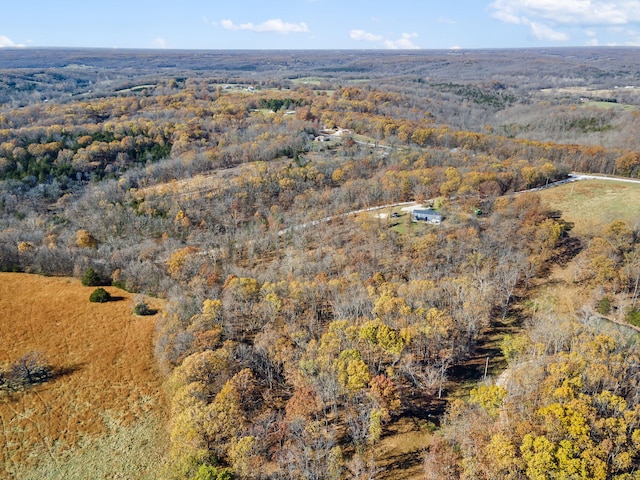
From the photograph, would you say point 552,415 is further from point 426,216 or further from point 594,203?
point 594,203

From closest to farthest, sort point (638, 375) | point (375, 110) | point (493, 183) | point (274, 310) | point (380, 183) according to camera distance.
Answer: point (638, 375), point (274, 310), point (493, 183), point (380, 183), point (375, 110)

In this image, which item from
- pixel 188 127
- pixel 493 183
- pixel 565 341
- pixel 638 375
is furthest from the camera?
pixel 188 127

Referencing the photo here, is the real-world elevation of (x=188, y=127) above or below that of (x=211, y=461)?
above

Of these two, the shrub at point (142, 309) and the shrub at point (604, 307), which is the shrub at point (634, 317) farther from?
the shrub at point (142, 309)

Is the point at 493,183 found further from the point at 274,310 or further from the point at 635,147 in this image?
the point at 635,147

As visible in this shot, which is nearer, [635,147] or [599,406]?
[599,406]

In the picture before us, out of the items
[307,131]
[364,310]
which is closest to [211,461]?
[364,310]

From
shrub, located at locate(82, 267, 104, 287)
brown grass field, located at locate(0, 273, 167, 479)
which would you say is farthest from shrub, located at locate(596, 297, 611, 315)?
shrub, located at locate(82, 267, 104, 287)

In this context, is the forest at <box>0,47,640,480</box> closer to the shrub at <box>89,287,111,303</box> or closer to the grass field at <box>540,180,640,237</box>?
the grass field at <box>540,180,640,237</box>

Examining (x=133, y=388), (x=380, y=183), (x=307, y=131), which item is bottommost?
(x=133, y=388)
